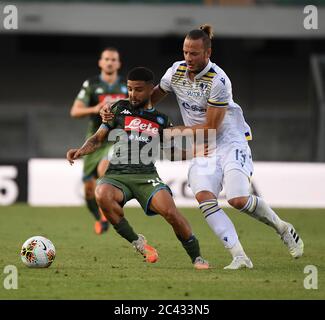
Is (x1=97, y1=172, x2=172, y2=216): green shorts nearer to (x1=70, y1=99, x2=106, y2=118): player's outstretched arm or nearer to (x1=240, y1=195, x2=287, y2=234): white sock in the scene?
(x1=240, y1=195, x2=287, y2=234): white sock

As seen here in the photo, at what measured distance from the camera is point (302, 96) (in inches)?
1179

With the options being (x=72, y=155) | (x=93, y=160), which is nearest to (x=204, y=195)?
(x=72, y=155)

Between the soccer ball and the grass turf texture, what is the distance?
0.32ft

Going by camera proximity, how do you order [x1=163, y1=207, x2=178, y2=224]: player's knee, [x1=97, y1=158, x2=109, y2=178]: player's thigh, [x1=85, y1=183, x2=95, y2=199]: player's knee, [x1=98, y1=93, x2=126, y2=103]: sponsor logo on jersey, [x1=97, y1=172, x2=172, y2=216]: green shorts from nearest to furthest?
[x1=163, y1=207, x2=178, y2=224]: player's knee
[x1=97, y1=172, x2=172, y2=216]: green shorts
[x1=97, y1=158, x2=109, y2=178]: player's thigh
[x1=98, y1=93, x2=126, y2=103]: sponsor logo on jersey
[x1=85, y1=183, x2=95, y2=199]: player's knee

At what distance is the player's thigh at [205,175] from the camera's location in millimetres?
9820

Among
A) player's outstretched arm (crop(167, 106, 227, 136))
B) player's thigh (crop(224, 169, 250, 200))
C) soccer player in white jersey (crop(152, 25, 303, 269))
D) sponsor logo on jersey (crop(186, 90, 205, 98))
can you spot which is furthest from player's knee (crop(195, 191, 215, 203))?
sponsor logo on jersey (crop(186, 90, 205, 98))

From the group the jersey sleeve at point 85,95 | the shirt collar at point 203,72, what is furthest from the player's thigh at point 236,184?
the jersey sleeve at point 85,95

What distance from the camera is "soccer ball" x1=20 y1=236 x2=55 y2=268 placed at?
31.5 ft

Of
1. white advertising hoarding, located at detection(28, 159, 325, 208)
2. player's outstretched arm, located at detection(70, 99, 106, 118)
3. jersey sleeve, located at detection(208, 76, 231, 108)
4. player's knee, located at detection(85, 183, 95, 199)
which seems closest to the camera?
jersey sleeve, located at detection(208, 76, 231, 108)

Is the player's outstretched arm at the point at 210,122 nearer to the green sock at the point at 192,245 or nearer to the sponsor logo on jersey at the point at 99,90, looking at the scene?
the green sock at the point at 192,245

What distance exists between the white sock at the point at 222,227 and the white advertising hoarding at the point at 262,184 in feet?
28.8

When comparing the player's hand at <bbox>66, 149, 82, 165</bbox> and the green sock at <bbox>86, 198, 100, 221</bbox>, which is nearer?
the player's hand at <bbox>66, 149, 82, 165</bbox>
